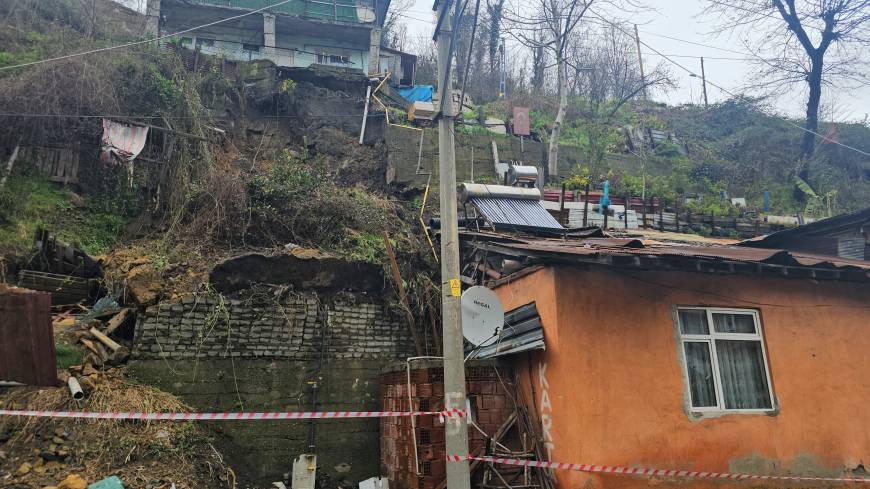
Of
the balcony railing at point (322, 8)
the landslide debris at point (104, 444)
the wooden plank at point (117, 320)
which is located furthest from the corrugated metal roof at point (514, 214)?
the balcony railing at point (322, 8)

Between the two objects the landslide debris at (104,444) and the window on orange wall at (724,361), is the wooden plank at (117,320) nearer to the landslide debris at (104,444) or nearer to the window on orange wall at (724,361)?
the landslide debris at (104,444)

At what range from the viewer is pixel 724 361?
7.96 m

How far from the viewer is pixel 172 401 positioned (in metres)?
8.20

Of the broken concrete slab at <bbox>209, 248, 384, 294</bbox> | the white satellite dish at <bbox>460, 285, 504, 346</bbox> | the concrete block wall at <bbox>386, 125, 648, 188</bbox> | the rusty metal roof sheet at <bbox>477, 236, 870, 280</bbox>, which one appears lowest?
the white satellite dish at <bbox>460, 285, 504, 346</bbox>

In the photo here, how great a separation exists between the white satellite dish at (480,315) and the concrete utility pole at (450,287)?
100 cm

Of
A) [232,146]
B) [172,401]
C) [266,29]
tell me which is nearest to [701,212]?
[232,146]

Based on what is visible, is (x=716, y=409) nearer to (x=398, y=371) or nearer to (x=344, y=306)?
(x=398, y=371)

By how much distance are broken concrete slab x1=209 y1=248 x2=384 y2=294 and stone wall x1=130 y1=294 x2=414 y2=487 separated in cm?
52

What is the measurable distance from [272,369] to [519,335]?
13.9 feet

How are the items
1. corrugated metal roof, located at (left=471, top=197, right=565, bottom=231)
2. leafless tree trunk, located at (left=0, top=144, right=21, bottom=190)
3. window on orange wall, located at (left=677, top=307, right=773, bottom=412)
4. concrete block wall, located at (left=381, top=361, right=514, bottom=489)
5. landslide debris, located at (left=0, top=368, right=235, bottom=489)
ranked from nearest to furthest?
1. landslide debris, located at (left=0, top=368, right=235, bottom=489)
2. concrete block wall, located at (left=381, top=361, right=514, bottom=489)
3. window on orange wall, located at (left=677, top=307, right=773, bottom=412)
4. corrugated metal roof, located at (left=471, top=197, right=565, bottom=231)
5. leafless tree trunk, located at (left=0, top=144, right=21, bottom=190)

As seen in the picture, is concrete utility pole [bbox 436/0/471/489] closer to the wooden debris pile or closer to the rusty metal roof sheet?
the rusty metal roof sheet

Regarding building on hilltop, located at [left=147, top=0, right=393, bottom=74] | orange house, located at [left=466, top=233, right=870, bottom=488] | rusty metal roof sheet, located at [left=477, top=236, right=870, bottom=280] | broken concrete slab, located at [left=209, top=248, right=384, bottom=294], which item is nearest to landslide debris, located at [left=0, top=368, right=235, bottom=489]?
broken concrete slab, located at [left=209, top=248, right=384, bottom=294]

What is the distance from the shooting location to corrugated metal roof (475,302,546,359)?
754 cm

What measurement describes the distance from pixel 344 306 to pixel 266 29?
51.4ft
